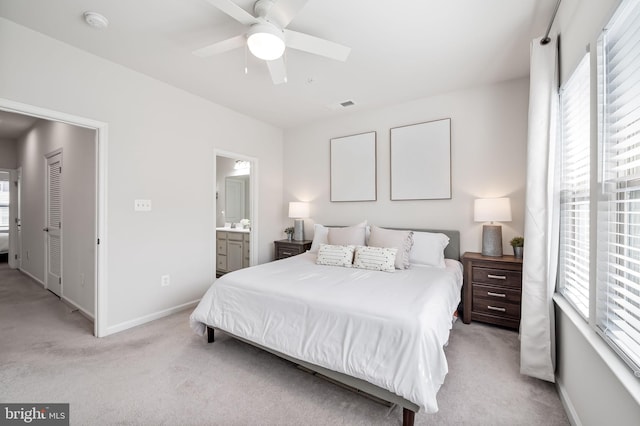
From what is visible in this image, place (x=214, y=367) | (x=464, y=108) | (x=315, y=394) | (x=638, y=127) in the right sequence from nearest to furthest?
(x=638, y=127) < (x=315, y=394) < (x=214, y=367) < (x=464, y=108)

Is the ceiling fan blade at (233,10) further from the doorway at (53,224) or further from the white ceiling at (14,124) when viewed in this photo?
the white ceiling at (14,124)

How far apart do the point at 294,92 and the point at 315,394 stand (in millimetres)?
3147

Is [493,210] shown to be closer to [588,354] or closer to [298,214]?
[588,354]

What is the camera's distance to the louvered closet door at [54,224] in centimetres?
379

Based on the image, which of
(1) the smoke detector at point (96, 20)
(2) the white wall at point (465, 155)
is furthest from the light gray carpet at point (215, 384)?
(1) the smoke detector at point (96, 20)

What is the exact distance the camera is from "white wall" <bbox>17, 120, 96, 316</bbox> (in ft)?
10.2

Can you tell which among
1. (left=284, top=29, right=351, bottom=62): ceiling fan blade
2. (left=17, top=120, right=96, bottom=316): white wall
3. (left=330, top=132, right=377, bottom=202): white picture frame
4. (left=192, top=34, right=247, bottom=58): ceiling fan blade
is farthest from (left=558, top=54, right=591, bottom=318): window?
(left=17, top=120, right=96, bottom=316): white wall

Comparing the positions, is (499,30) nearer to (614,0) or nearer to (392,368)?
(614,0)

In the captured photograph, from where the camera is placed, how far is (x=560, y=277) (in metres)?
1.98

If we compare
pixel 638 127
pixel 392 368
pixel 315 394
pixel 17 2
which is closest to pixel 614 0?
pixel 638 127

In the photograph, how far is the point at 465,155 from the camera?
3.35m

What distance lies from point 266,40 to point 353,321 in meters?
1.94

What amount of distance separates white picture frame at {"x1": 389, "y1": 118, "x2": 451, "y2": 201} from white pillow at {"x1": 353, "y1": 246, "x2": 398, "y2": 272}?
44.3 inches

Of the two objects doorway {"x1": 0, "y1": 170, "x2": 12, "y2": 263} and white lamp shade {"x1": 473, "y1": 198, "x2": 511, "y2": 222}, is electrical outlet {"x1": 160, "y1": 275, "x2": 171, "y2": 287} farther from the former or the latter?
doorway {"x1": 0, "y1": 170, "x2": 12, "y2": 263}
